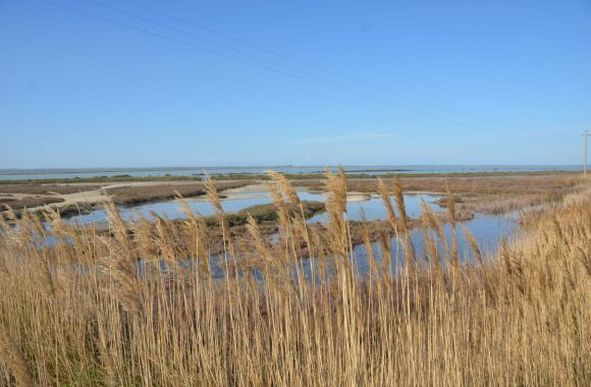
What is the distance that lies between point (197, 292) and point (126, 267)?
50.5 inches

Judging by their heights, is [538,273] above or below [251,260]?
below

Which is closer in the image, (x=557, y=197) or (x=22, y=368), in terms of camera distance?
(x=22, y=368)

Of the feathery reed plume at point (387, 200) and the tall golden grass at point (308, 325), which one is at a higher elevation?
the feathery reed plume at point (387, 200)

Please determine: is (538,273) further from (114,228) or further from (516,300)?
(114,228)

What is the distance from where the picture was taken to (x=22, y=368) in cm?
240

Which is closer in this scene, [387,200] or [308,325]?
[387,200]

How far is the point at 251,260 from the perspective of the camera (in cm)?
425

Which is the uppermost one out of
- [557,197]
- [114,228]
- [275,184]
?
[275,184]

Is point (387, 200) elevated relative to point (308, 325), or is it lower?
elevated

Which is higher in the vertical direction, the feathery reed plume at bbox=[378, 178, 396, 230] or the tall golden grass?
the feathery reed plume at bbox=[378, 178, 396, 230]

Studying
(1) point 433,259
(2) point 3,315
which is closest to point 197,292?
(1) point 433,259

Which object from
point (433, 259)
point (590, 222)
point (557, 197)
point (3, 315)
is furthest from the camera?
point (557, 197)

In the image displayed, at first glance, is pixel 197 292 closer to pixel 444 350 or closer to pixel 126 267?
pixel 126 267

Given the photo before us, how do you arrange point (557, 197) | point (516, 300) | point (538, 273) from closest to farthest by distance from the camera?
point (516, 300)
point (538, 273)
point (557, 197)
